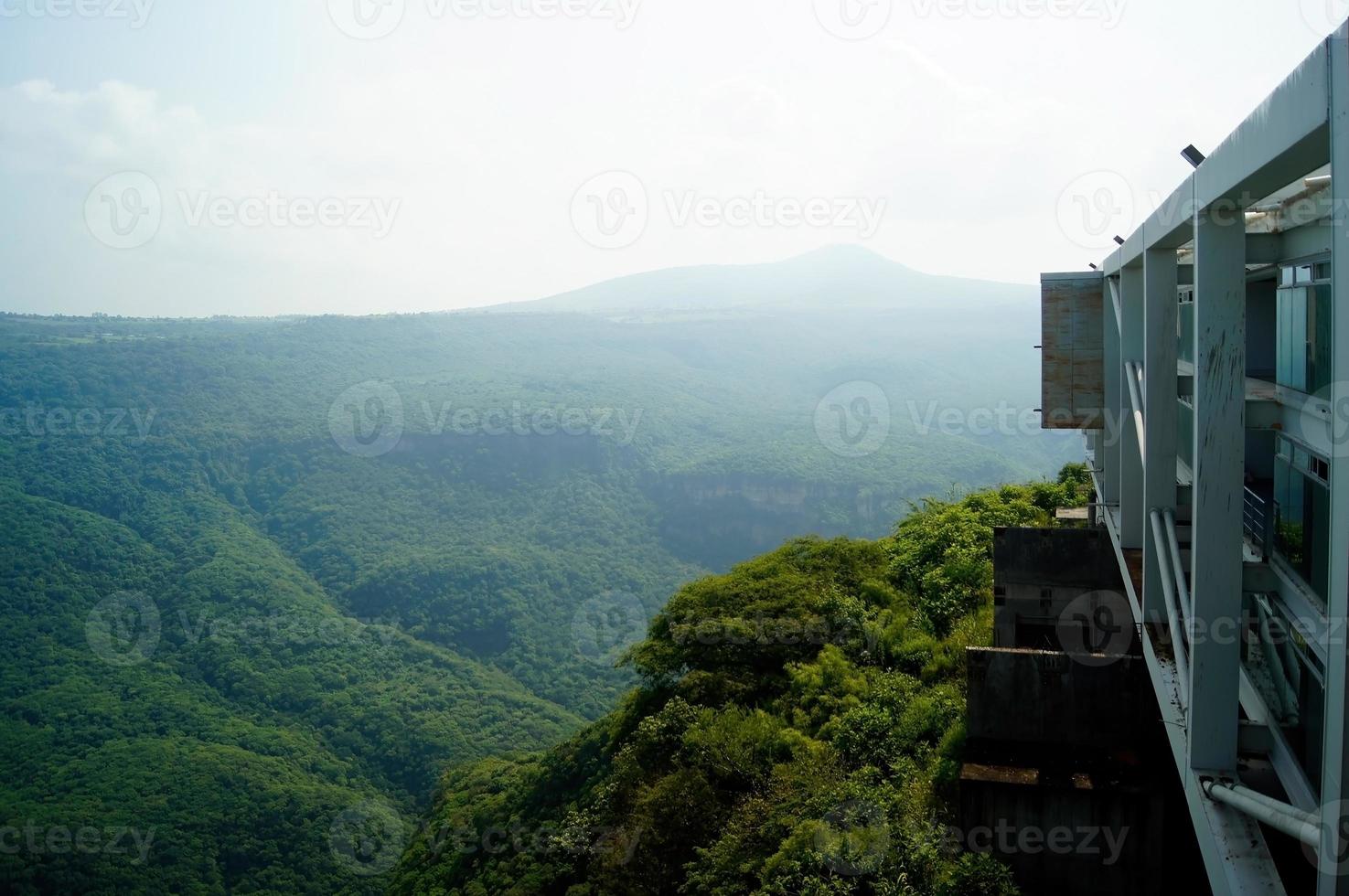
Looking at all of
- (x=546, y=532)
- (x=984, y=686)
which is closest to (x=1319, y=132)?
(x=984, y=686)

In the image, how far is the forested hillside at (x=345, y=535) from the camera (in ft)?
144

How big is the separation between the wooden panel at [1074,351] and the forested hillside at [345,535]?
35943 millimetres

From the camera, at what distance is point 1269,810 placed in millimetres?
3961

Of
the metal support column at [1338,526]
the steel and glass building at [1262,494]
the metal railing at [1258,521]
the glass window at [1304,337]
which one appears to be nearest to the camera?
the metal support column at [1338,526]

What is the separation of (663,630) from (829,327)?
18361cm

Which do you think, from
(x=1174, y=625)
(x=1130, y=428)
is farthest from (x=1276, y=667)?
(x=1130, y=428)

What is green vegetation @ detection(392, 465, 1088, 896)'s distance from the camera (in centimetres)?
882

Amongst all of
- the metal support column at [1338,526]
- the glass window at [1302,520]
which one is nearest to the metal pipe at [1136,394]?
the glass window at [1302,520]

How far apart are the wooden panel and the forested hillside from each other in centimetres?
3594

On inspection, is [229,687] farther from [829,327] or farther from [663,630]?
[829,327]

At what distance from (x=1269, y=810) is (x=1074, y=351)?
7.24 metres

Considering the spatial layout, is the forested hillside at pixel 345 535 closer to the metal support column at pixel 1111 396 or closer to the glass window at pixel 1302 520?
the metal support column at pixel 1111 396

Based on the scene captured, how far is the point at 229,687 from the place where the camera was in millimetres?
57625

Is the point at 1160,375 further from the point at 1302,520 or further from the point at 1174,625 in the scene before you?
the point at 1174,625
